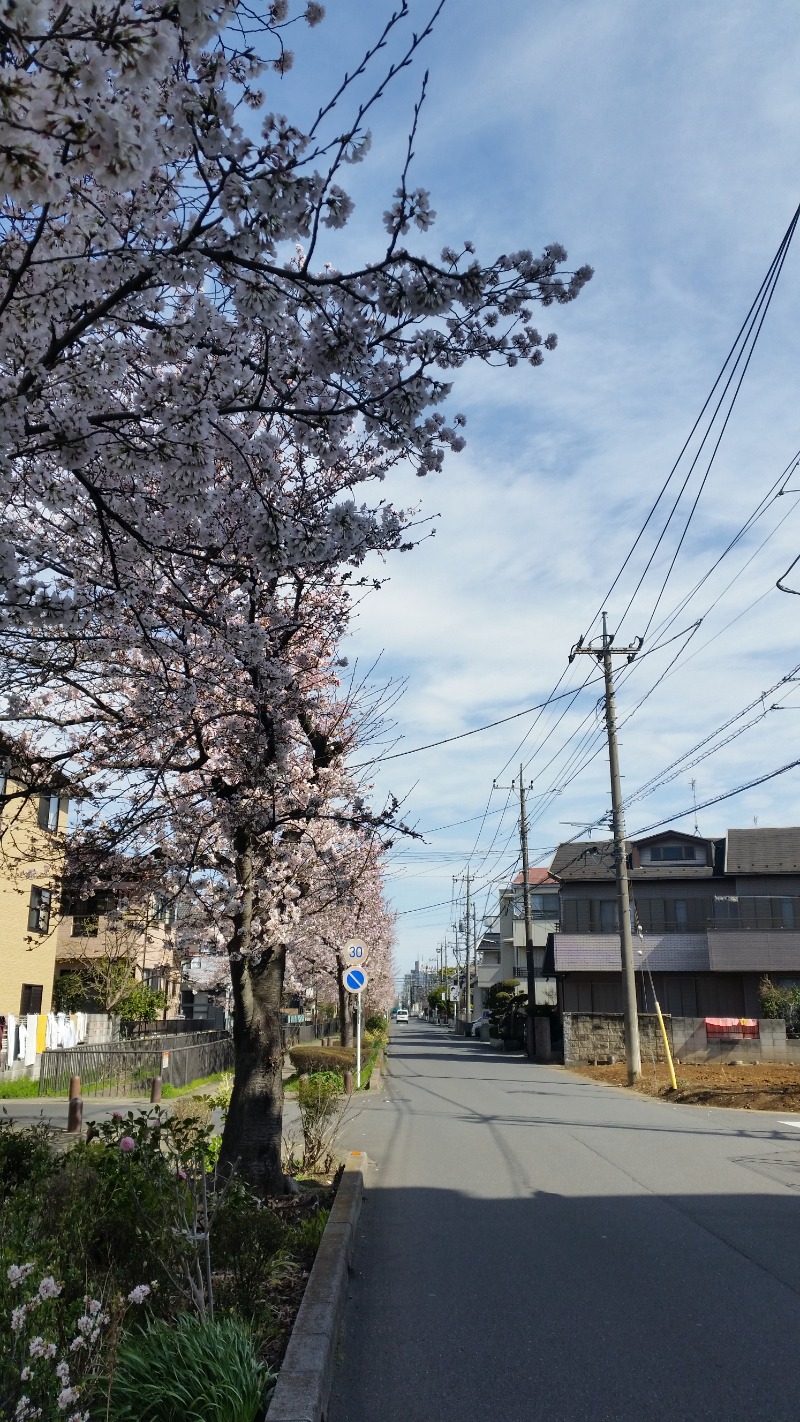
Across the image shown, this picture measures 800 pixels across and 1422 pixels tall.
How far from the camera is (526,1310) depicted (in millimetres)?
6430

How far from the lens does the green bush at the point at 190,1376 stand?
402 cm

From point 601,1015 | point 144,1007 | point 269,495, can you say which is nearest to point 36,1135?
point 269,495

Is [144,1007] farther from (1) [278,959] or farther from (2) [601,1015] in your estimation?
(1) [278,959]

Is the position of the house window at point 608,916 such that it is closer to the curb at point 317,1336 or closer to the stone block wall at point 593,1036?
the stone block wall at point 593,1036

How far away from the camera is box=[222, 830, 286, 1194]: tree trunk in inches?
366

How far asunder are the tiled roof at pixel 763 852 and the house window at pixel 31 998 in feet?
Result: 91.5

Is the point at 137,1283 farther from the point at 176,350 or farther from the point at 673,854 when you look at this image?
the point at 673,854

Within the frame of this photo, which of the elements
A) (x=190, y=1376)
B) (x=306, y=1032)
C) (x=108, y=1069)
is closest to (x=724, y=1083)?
(x=108, y=1069)

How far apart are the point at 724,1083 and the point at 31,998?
20294 mm

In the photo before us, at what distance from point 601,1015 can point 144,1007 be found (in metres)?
18.4

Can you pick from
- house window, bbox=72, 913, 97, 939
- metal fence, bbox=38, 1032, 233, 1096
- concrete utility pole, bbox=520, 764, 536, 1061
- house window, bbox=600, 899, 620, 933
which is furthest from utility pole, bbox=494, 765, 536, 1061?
house window, bbox=72, 913, 97, 939

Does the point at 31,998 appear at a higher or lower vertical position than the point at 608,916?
lower

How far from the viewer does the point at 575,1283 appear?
276 inches

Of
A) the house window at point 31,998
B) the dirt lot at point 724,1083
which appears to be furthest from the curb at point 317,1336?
the house window at point 31,998
